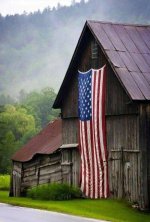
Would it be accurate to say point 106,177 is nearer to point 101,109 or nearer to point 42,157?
point 101,109

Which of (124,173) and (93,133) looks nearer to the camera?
(124,173)

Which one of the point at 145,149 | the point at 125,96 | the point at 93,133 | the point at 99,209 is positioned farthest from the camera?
the point at 93,133

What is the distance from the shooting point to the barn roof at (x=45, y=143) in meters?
45.2

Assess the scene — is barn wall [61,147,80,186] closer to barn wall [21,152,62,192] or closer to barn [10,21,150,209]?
barn [10,21,150,209]

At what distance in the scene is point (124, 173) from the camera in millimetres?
35750

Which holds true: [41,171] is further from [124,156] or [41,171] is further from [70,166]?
[124,156]

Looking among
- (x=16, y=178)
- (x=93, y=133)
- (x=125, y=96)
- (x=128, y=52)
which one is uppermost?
Answer: (x=128, y=52)

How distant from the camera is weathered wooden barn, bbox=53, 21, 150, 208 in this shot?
3419 centimetres

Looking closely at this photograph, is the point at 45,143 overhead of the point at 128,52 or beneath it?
beneath

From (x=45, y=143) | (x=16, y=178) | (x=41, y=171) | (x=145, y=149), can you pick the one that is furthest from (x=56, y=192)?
(x=16, y=178)

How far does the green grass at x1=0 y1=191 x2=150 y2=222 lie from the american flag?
1763mm

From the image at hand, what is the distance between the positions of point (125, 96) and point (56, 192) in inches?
271

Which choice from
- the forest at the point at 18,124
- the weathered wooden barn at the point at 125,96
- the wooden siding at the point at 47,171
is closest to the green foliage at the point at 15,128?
the forest at the point at 18,124

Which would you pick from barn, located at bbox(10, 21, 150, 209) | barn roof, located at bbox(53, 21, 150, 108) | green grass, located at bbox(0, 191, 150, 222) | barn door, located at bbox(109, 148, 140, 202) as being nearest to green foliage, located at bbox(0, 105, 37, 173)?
barn, located at bbox(10, 21, 150, 209)
